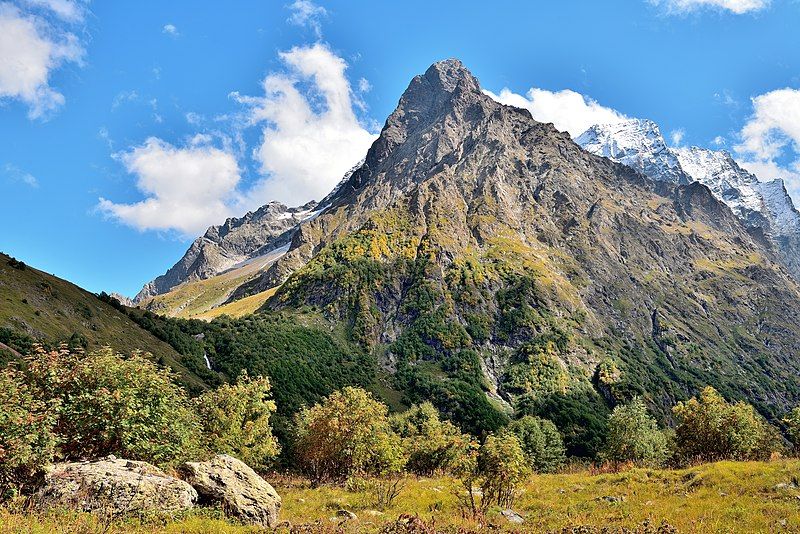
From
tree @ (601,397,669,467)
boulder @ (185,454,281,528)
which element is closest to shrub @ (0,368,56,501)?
boulder @ (185,454,281,528)

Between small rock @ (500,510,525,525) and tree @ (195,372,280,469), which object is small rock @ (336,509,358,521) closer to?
small rock @ (500,510,525,525)

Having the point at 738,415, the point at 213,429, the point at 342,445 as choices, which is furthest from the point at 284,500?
the point at 738,415

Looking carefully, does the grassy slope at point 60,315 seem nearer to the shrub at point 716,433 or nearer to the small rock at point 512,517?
the small rock at point 512,517

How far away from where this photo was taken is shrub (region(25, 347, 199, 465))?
2422 centimetres

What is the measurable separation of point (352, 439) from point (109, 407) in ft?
85.1

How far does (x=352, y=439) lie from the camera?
46.3 m

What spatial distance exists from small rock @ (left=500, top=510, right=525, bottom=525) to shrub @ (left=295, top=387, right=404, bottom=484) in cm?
1872

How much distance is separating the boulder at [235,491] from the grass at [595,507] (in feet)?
3.82

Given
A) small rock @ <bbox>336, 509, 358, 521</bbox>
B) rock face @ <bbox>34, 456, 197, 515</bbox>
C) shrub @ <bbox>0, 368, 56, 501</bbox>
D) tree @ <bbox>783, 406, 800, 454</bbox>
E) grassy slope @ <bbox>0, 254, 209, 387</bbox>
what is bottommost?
small rock @ <bbox>336, 509, 358, 521</bbox>

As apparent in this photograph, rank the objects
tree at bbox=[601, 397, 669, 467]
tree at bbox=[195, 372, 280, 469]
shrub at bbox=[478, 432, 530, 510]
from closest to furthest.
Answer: shrub at bbox=[478, 432, 530, 510] → tree at bbox=[195, 372, 280, 469] → tree at bbox=[601, 397, 669, 467]

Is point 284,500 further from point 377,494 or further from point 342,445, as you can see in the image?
point 342,445

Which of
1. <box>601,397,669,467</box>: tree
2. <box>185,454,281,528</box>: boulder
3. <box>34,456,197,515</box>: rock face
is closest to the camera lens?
<box>34,456,197,515</box>: rock face

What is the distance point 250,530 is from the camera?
63.8 ft

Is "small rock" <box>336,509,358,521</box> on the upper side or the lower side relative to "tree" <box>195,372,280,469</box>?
lower
